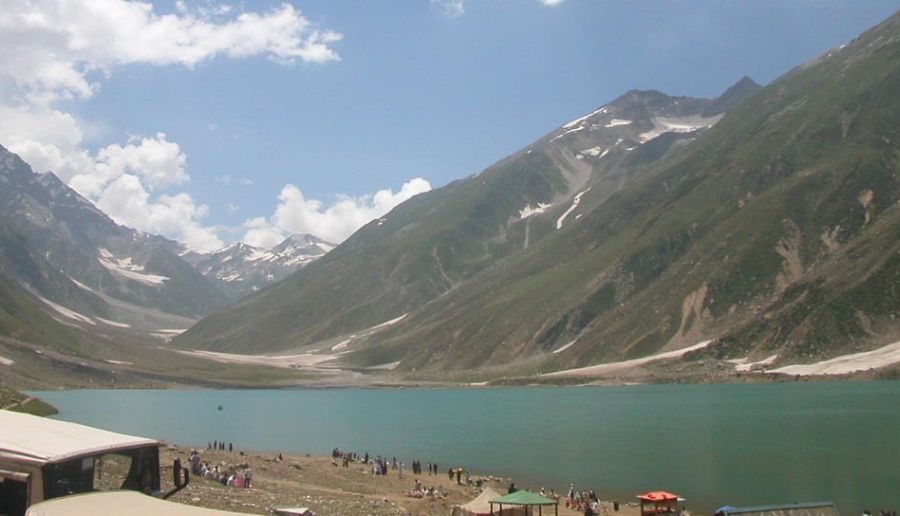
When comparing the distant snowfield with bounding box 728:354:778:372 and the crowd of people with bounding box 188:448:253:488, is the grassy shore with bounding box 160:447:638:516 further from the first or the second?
the distant snowfield with bounding box 728:354:778:372

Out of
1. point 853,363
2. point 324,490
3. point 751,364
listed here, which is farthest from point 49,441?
point 751,364

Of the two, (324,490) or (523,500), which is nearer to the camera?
(523,500)

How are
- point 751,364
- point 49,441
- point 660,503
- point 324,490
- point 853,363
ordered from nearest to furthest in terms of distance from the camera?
point 49,441, point 660,503, point 324,490, point 853,363, point 751,364

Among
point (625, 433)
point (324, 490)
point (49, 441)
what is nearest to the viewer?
point (49, 441)

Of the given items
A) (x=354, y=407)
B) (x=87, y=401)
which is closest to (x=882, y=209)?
(x=354, y=407)

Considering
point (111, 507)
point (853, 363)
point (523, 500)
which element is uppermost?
point (111, 507)

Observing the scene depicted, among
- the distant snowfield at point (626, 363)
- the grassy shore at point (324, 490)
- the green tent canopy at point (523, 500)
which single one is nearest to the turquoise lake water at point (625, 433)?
the grassy shore at point (324, 490)

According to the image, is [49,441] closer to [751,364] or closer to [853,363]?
[853,363]

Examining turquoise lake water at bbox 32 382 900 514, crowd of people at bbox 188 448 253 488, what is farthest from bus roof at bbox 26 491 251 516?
crowd of people at bbox 188 448 253 488
